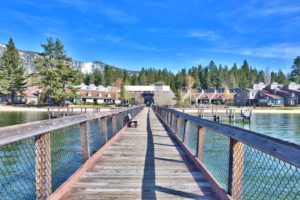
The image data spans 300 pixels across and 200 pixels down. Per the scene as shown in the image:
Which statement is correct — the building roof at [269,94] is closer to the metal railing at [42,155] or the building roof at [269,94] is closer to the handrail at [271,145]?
the metal railing at [42,155]

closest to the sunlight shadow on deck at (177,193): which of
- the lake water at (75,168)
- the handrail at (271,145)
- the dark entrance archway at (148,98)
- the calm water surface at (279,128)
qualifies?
the handrail at (271,145)

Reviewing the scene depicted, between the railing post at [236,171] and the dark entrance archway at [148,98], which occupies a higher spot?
the dark entrance archway at [148,98]

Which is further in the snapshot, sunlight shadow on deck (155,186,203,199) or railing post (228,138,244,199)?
sunlight shadow on deck (155,186,203,199)

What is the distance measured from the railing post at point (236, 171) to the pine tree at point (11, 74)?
222 ft

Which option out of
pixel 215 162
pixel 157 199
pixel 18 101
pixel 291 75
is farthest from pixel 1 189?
pixel 291 75

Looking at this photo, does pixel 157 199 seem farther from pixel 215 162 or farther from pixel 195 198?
pixel 215 162

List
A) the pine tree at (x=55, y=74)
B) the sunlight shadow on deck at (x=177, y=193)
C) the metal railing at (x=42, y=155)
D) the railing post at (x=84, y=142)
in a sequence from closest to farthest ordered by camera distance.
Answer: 1. the metal railing at (x=42, y=155)
2. the sunlight shadow on deck at (x=177, y=193)
3. the railing post at (x=84, y=142)
4. the pine tree at (x=55, y=74)

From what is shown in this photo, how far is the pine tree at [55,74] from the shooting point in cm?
5941

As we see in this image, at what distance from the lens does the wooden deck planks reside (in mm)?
4145

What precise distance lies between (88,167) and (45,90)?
5802cm

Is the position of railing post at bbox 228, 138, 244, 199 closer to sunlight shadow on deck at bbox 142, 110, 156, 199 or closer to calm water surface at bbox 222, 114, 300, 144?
sunlight shadow on deck at bbox 142, 110, 156, 199

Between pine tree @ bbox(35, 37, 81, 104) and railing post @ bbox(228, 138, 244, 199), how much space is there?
5819 cm

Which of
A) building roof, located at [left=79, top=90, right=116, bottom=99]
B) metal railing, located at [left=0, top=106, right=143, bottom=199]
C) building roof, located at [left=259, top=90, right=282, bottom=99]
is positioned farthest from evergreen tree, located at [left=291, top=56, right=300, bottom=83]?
metal railing, located at [left=0, top=106, right=143, bottom=199]

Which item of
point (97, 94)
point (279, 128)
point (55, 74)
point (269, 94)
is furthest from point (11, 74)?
point (269, 94)
